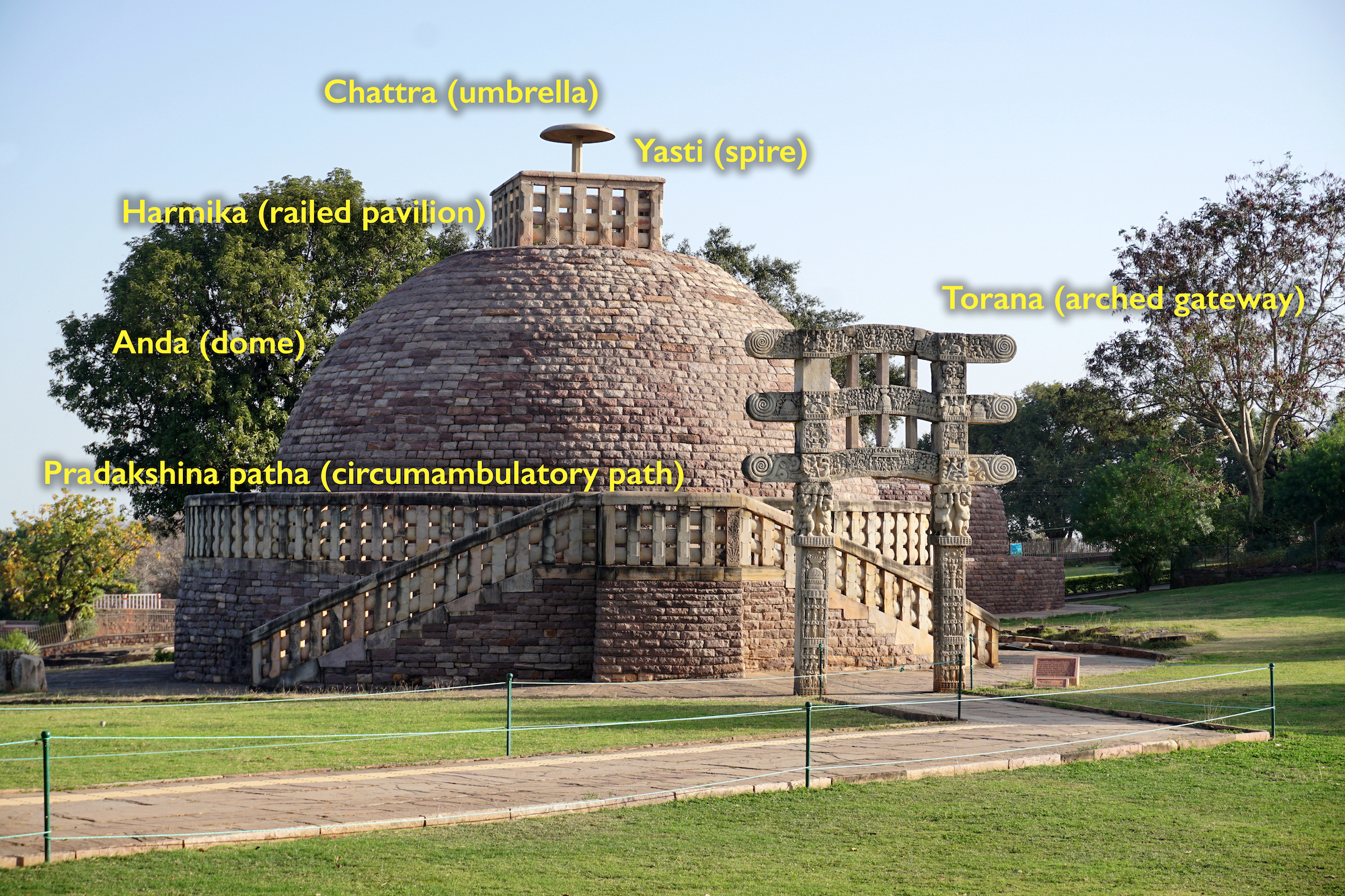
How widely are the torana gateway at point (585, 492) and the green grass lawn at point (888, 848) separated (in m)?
6.46

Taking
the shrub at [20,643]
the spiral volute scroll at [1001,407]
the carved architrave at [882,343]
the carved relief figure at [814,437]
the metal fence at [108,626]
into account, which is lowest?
the metal fence at [108,626]

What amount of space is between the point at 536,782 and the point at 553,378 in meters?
12.7

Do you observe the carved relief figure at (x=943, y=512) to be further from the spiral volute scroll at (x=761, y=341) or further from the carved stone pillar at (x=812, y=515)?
the spiral volute scroll at (x=761, y=341)

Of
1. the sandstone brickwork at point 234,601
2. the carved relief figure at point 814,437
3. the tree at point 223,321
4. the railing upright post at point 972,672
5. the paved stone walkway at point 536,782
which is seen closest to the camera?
the paved stone walkway at point 536,782

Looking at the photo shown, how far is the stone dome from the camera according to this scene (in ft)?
73.9

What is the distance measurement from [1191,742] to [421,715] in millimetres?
8001

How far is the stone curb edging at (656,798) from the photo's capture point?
833 centimetres

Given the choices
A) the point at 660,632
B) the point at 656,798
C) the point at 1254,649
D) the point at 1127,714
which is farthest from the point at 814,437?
the point at 1254,649

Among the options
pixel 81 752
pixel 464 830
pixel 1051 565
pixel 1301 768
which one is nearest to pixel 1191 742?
Answer: pixel 1301 768

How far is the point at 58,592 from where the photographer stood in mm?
37906

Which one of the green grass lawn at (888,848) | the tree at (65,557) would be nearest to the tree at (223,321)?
the tree at (65,557)

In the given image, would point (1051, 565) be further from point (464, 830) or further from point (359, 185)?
point (464, 830)

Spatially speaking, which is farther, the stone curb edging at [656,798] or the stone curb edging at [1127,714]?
the stone curb edging at [1127,714]

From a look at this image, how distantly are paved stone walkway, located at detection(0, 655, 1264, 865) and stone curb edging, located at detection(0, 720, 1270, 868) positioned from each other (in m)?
→ 0.01
